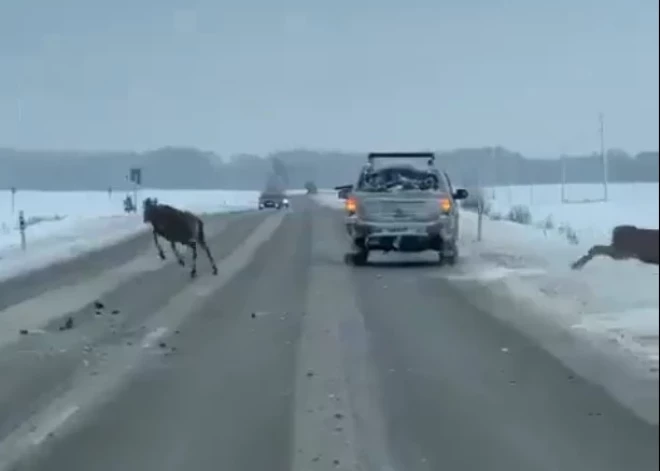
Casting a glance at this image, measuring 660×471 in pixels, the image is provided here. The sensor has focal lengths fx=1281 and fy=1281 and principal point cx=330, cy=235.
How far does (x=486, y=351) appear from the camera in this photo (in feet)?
34.3

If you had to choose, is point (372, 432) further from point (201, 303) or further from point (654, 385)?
point (201, 303)

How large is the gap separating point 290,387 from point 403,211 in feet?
42.3

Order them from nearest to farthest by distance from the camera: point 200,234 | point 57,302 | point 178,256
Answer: point 57,302
point 200,234
point 178,256

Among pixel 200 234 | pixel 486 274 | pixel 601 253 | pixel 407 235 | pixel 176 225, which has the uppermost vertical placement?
pixel 601 253

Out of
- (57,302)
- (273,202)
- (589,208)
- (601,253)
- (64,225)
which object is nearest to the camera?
(601,253)

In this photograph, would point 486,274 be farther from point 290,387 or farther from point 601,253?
point 601,253

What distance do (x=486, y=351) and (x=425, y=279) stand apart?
28.9 ft

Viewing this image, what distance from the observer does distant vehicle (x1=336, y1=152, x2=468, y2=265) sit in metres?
21.8

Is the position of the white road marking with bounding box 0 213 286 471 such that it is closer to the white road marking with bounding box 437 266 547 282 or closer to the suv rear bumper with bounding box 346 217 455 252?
the suv rear bumper with bounding box 346 217 455 252

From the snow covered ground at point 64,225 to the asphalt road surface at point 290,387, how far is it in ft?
4.47

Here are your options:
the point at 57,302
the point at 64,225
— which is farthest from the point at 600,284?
the point at 64,225

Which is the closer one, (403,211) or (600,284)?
(600,284)

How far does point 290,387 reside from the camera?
9156 mm

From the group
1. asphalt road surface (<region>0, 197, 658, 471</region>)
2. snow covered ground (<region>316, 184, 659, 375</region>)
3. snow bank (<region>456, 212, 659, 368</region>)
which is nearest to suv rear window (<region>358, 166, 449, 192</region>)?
asphalt road surface (<region>0, 197, 658, 471</region>)
